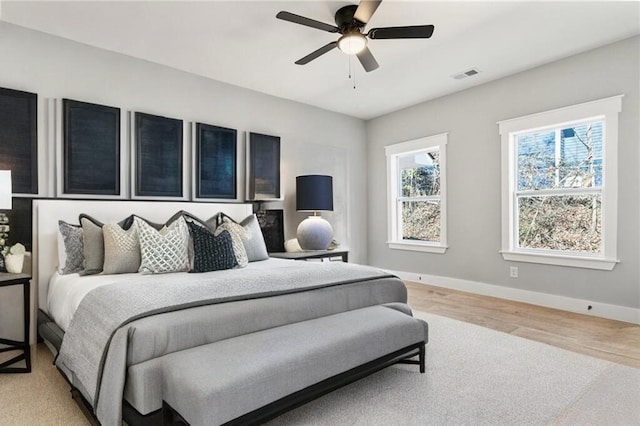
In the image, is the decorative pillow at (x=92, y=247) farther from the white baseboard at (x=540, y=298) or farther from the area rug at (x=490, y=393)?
the white baseboard at (x=540, y=298)

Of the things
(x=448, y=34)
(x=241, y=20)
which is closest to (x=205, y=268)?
(x=241, y=20)

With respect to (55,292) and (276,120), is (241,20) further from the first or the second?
(55,292)

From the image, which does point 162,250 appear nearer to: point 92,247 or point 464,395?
point 92,247

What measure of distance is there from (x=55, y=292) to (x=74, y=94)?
1.84 metres

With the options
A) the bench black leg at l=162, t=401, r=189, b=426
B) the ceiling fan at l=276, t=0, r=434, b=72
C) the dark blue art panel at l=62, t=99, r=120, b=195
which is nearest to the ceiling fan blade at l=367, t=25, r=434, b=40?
the ceiling fan at l=276, t=0, r=434, b=72

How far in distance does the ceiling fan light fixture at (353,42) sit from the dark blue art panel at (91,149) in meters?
2.30

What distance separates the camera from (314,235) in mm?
4535

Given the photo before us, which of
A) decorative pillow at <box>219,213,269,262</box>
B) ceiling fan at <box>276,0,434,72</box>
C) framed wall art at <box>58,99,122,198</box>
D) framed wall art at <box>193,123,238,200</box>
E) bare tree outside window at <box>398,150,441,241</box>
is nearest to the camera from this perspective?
ceiling fan at <box>276,0,434,72</box>

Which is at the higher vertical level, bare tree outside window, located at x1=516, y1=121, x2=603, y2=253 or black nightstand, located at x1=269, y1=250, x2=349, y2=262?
bare tree outside window, located at x1=516, y1=121, x2=603, y2=253

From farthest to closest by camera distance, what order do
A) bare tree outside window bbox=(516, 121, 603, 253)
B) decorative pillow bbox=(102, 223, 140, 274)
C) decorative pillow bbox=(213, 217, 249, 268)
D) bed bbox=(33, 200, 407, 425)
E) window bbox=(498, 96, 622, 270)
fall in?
bare tree outside window bbox=(516, 121, 603, 253) < window bbox=(498, 96, 622, 270) < decorative pillow bbox=(213, 217, 249, 268) < decorative pillow bbox=(102, 223, 140, 274) < bed bbox=(33, 200, 407, 425)

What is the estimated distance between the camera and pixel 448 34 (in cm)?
333

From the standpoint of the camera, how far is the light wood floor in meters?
2.85

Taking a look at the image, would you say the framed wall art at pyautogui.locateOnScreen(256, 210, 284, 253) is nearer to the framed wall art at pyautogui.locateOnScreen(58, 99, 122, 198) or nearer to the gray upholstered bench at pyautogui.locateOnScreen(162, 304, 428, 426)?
the framed wall art at pyautogui.locateOnScreen(58, 99, 122, 198)

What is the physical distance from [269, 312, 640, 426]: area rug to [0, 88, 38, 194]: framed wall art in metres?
2.92
